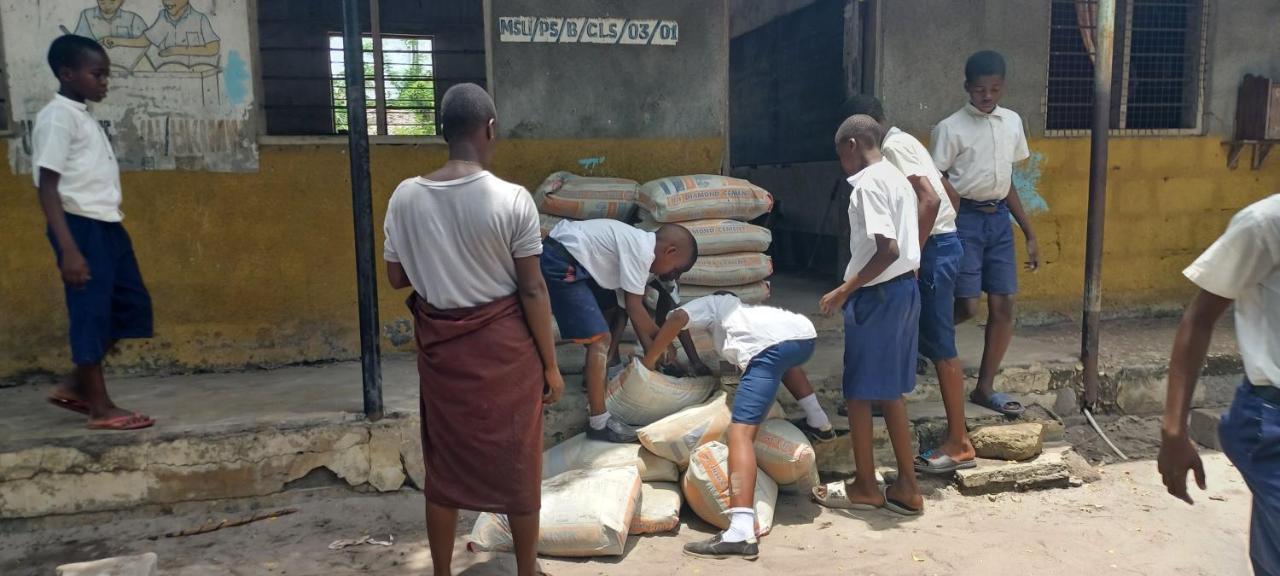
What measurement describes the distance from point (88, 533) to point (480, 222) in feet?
8.47

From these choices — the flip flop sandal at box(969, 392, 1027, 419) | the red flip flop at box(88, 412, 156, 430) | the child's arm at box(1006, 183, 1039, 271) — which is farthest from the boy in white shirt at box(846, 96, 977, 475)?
the red flip flop at box(88, 412, 156, 430)

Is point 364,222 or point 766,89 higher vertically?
point 766,89

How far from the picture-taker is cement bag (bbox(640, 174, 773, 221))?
473cm

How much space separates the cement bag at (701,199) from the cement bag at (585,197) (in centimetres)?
13

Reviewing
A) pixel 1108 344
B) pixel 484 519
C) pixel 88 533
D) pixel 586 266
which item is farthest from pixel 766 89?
pixel 88 533

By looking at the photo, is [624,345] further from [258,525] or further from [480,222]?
[480,222]

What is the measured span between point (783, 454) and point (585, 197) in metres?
1.98

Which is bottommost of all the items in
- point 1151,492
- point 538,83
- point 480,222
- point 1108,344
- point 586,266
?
point 1151,492

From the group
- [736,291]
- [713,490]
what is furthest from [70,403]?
[736,291]

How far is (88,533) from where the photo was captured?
365 centimetres

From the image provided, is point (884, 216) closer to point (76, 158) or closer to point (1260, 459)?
point (1260, 459)

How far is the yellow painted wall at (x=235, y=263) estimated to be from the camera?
4.73 meters

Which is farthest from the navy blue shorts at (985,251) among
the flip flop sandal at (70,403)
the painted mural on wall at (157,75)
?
the flip flop sandal at (70,403)

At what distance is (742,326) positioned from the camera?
3828 millimetres
